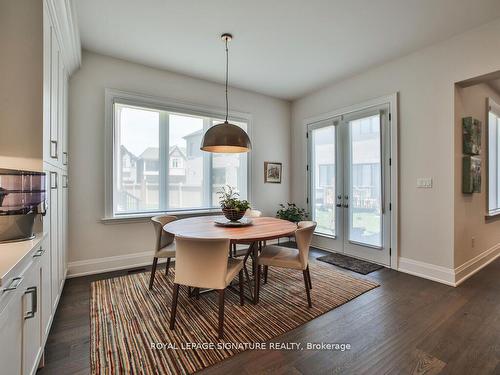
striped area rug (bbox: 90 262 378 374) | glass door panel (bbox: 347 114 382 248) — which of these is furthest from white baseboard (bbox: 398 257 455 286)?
striped area rug (bbox: 90 262 378 374)

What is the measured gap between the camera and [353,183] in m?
3.97

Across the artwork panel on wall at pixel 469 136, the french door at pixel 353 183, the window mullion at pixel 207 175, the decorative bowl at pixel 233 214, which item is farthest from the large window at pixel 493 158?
the window mullion at pixel 207 175

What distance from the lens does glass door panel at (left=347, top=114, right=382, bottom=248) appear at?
144 inches

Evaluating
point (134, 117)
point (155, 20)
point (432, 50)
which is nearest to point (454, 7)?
point (432, 50)

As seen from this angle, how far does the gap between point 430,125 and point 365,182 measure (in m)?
1.11

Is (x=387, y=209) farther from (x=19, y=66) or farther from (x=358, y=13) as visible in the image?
(x=19, y=66)

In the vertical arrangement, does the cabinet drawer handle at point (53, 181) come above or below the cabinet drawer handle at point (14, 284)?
above

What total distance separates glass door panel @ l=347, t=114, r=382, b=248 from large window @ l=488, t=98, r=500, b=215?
1682 mm

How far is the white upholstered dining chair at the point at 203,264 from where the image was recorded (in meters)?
1.89

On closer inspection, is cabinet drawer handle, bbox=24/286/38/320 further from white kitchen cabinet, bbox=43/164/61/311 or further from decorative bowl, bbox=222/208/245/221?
decorative bowl, bbox=222/208/245/221

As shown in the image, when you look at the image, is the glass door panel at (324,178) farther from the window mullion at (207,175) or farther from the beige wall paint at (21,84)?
the beige wall paint at (21,84)

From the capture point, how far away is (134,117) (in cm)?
360

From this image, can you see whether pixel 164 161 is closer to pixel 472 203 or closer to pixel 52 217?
pixel 52 217

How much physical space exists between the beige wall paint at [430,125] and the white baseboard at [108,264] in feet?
11.8
